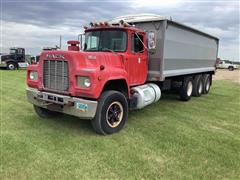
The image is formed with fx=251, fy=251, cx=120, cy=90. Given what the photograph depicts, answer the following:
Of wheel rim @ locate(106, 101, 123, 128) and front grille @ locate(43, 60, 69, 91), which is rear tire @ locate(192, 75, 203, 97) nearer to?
wheel rim @ locate(106, 101, 123, 128)

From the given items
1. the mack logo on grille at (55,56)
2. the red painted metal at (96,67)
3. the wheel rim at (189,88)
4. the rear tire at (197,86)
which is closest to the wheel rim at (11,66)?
the rear tire at (197,86)

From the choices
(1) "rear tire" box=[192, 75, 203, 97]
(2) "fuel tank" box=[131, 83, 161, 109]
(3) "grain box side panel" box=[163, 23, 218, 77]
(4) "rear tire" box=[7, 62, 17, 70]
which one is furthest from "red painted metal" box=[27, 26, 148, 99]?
(4) "rear tire" box=[7, 62, 17, 70]

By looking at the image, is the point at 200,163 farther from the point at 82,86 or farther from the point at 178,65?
the point at 178,65

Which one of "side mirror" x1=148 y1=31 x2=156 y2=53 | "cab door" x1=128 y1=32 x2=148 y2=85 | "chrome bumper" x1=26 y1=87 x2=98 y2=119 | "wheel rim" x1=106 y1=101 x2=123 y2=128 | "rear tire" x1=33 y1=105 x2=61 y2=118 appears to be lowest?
"rear tire" x1=33 y1=105 x2=61 y2=118

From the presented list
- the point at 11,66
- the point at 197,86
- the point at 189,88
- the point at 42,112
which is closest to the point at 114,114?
the point at 42,112

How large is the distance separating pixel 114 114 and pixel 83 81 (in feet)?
3.84

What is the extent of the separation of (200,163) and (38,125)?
3.86 meters

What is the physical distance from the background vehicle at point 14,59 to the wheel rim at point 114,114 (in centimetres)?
2377

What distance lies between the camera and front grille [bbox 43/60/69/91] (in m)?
5.45

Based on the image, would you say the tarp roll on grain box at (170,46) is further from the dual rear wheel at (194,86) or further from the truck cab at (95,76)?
the truck cab at (95,76)

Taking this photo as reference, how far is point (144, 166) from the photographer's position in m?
4.13

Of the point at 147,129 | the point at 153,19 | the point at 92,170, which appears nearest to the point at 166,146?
the point at 147,129

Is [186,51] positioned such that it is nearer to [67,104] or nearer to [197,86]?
[197,86]

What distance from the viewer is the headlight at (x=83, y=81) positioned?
5114mm
